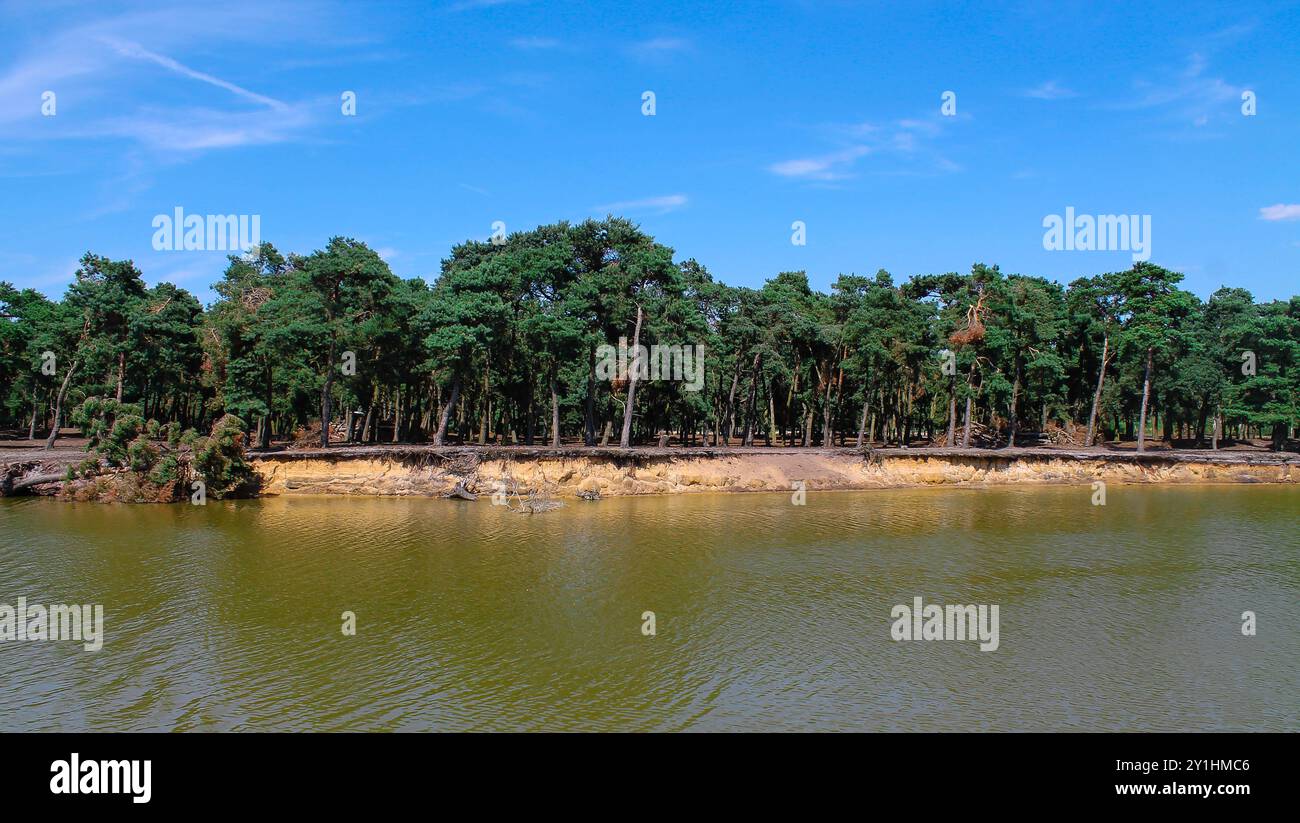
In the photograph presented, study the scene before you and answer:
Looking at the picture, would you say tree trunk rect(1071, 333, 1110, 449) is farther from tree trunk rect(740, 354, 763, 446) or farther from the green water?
tree trunk rect(740, 354, 763, 446)

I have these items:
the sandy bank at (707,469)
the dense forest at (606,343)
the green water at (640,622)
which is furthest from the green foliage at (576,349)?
the green water at (640,622)

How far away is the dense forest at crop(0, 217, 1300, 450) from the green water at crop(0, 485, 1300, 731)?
37.0ft

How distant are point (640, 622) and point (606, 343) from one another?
80.6 feet

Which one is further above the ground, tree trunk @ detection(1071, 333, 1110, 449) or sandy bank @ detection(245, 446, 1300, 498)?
tree trunk @ detection(1071, 333, 1110, 449)

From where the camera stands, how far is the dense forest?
1523 inches

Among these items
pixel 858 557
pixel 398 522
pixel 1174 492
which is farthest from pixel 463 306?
pixel 1174 492

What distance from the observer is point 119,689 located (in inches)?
535

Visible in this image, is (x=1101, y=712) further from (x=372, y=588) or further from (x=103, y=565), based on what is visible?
(x=103, y=565)

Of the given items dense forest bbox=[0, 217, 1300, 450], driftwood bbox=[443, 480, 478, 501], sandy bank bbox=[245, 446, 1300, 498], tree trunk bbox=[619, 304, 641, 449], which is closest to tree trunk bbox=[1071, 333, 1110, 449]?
dense forest bbox=[0, 217, 1300, 450]

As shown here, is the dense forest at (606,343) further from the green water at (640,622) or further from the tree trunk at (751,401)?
the green water at (640,622)

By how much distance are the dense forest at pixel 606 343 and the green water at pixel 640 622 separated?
37.0ft

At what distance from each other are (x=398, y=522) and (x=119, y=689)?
15930 millimetres
